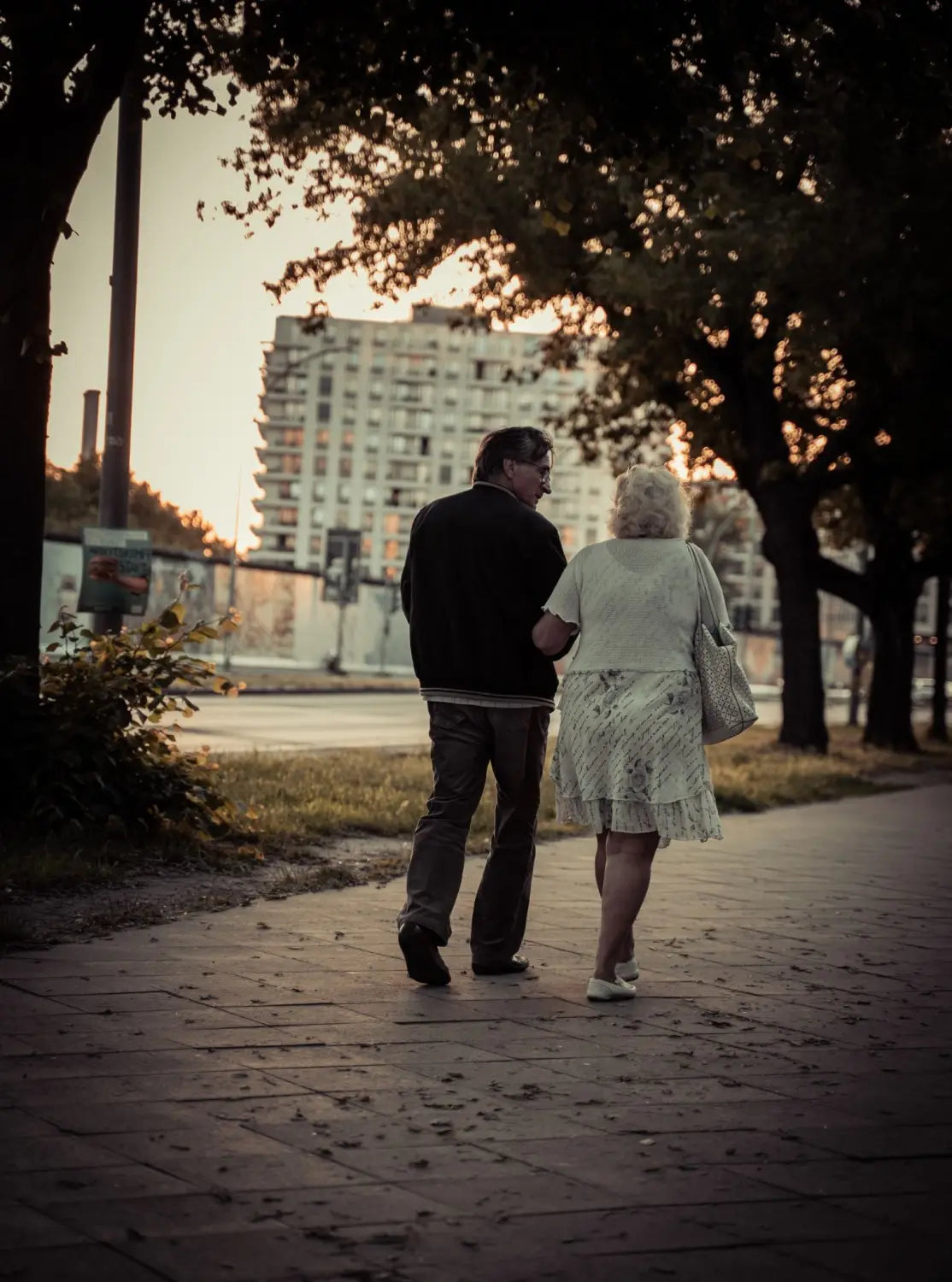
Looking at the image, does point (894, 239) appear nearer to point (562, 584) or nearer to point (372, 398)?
point (562, 584)

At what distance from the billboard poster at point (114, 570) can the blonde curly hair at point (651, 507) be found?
5.51m

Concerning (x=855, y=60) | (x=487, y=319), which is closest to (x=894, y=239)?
(x=487, y=319)

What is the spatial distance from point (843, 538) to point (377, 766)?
20263mm

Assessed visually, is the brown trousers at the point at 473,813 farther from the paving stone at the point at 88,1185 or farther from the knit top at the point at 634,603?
the paving stone at the point at 88,1185

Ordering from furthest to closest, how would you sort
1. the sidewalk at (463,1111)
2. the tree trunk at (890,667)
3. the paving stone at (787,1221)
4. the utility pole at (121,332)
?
1. the tree trunk at (890,667)
2. the utility pole at (121,332)
3. the paving stone at (787,1221)
4. the sidewalk at (463,1111)

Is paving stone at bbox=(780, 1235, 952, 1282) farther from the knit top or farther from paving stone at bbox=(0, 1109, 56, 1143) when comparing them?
the knit top

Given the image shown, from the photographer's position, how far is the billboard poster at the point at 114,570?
10898mm

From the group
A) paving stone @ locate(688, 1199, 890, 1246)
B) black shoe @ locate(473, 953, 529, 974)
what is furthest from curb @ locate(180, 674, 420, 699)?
paving stone @ locate(688, 1199, 890, 1246)

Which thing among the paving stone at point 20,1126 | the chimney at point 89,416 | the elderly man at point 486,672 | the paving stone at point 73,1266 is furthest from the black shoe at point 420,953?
the chimney at point 89,416

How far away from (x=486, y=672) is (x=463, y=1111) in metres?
2.07

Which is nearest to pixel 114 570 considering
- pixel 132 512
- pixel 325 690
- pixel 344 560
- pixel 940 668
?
pixel 325 690

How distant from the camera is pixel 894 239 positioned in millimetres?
20719

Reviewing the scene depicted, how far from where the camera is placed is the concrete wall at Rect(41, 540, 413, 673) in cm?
4209

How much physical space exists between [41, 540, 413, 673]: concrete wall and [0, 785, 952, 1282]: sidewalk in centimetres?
3043
